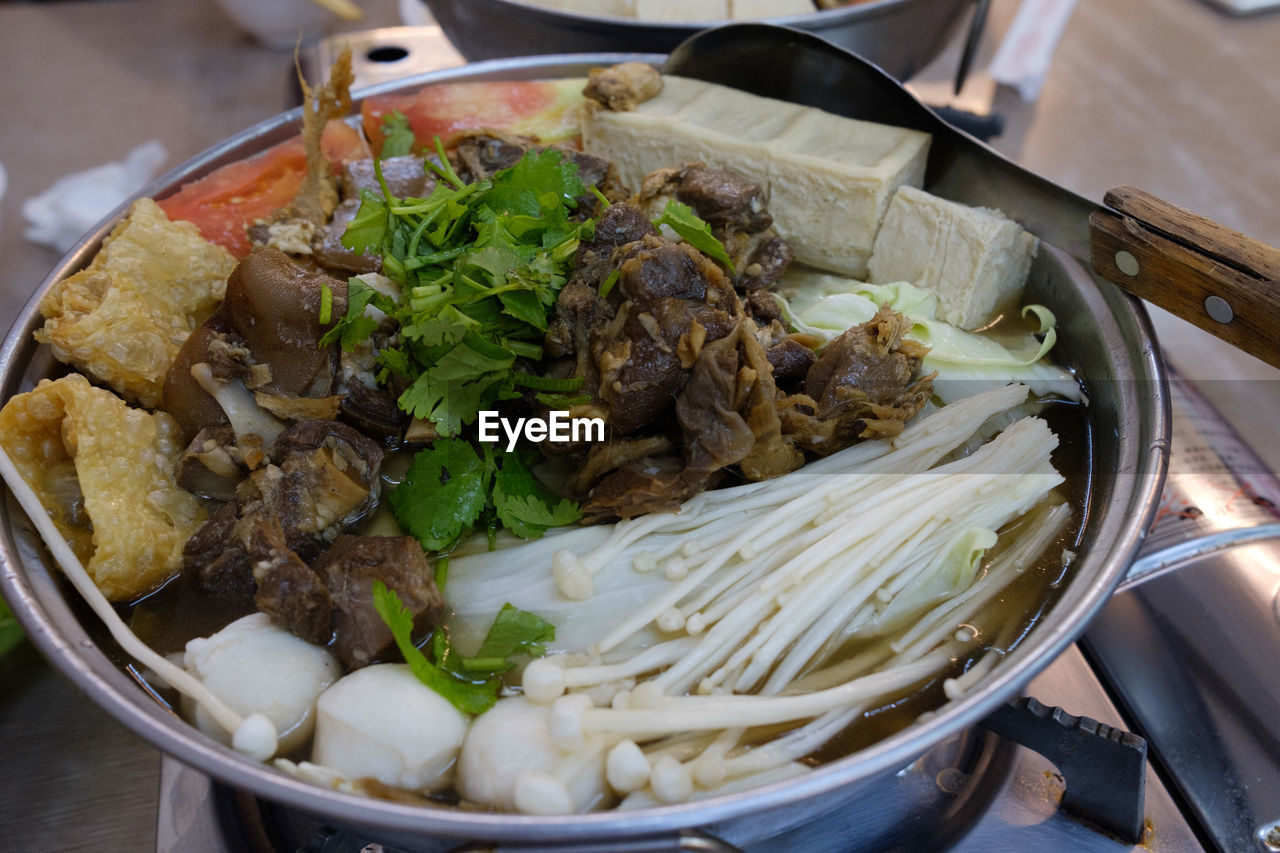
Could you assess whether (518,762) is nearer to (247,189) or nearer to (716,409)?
(716,409)

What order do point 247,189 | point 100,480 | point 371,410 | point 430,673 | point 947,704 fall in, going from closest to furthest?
point 947,704 → point 430,673 → point 100,480 → point 371,410 → point 247,189

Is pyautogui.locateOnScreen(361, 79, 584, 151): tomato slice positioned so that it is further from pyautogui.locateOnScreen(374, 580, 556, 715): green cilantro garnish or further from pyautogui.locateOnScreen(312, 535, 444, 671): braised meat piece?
pyautogui.locateOnScreen(374, 580, 556, 715): green cilantro garnish

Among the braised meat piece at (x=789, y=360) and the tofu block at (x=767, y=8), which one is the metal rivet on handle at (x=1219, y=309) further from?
the tofu block at (x=767, y=8)

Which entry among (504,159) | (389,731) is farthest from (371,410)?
(504,159)


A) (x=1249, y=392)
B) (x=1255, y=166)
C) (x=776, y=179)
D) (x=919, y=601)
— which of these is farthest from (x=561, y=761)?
(x=1255, y=166)

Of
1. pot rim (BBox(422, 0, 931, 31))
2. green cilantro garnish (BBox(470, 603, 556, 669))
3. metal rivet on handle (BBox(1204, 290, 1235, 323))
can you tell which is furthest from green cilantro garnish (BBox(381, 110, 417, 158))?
metal rivet on handle (BBox(1204, 290, 1235, 323))

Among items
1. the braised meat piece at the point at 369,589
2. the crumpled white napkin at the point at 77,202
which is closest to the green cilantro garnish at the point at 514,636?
the braised meat piece at the point at 369,589
